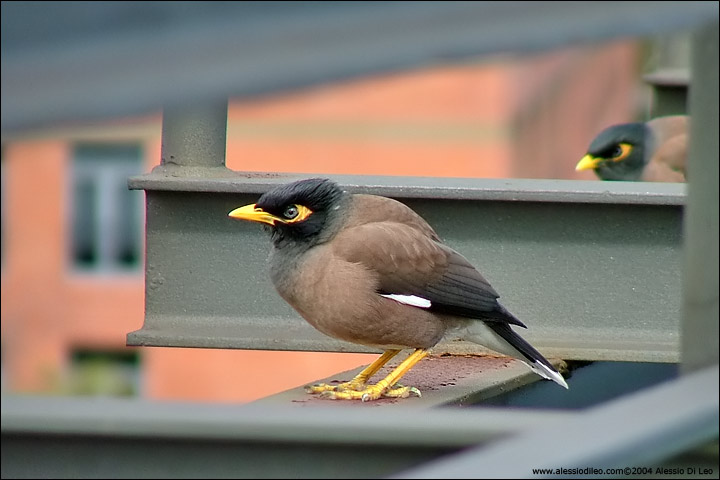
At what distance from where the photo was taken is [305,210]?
472 cm

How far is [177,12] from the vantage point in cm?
123

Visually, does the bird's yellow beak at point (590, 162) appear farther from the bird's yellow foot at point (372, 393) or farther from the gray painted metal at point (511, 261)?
the bird's yellow foot at point (372, 393)

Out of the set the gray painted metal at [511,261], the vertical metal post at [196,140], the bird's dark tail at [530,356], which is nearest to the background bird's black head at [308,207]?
the gray painted metal at [511,261]

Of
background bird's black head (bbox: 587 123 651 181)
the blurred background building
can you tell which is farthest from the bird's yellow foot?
the blurred background building

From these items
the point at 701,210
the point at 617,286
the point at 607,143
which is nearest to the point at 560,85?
the point at 607,143

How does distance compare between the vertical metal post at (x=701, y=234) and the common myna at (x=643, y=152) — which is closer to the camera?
the vertical metal post at (x=701, y=234)

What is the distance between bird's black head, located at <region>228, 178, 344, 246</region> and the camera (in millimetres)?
A: 4664

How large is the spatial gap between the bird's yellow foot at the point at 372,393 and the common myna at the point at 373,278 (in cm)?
1

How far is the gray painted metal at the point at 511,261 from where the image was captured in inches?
180

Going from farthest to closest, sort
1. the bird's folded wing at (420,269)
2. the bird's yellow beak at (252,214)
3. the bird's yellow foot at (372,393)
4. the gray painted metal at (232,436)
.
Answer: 1. the bird's folded wing at (420,269)
2. the bird's yellow beak at (252,214)
3. the bird's yellow foot at (372,393)
4. the gray painted metal at (232,436)

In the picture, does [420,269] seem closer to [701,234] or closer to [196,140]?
[196,140]

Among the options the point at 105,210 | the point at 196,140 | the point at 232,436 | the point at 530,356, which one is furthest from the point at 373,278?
the point at 105,210

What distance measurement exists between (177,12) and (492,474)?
2.30ft

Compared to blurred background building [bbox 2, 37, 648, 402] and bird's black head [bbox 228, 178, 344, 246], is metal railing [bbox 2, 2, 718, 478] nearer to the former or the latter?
bird's black head [bbox 228, 178, 344, 246]
